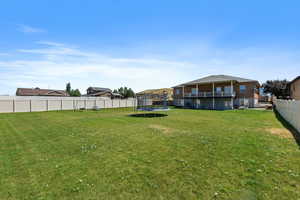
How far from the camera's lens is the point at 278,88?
125 ft

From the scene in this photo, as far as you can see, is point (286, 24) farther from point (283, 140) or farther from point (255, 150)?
point (255, 150)

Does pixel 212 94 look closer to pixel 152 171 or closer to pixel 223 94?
pixel 223 94

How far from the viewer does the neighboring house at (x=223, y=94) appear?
1013 inches

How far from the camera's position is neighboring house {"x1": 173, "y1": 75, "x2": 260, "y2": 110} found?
84.4 ft

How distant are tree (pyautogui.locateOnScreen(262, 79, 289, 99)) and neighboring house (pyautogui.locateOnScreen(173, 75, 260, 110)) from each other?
1634cm

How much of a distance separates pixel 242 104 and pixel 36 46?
103 feet

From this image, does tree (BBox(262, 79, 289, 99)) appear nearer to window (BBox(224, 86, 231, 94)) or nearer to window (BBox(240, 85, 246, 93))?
window (BBox(240, 85, 246, 93))

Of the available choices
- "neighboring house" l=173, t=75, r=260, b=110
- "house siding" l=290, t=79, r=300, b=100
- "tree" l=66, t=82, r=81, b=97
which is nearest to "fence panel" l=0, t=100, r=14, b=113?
"neighboring house" l=173, t=75, r=260, b=110

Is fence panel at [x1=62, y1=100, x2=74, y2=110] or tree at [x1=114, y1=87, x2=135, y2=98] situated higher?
tree at [x1=114, y1=87, x2=135, y2=98]

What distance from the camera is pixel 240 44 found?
52.1 ft

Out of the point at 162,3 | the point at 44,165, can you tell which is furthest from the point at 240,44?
the point at 44,165

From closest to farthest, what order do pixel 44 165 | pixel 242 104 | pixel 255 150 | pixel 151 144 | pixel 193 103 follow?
pixel 44 165 → pixel 255 150 → pixel 151 144 → pixel 242 104 → pixel 193 103

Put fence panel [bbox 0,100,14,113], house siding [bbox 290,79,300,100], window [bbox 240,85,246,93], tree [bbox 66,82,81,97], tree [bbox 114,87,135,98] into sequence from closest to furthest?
1. house siding [bbox 290,79,300,100]
2. fence panel [bbox 0,100,14,113]
3. window [bbox 240,85,246,93]
4. tree [bbox 114,87,135,98]
5. tree [bbox 66,82,81,97]

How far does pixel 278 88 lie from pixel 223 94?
23492 mm
